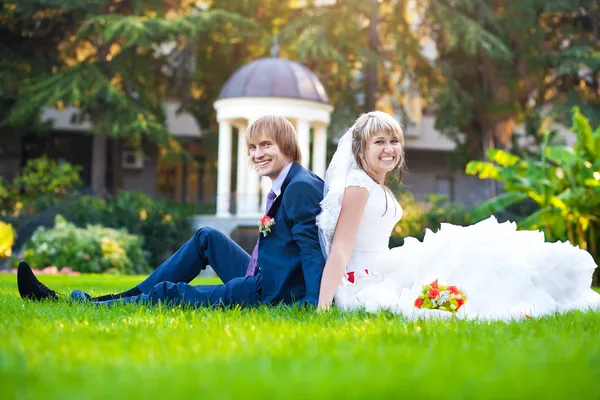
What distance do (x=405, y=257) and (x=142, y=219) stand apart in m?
14.1

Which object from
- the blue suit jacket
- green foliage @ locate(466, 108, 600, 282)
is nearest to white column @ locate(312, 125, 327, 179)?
green foliage @ locate(466, 108, 600, 282)

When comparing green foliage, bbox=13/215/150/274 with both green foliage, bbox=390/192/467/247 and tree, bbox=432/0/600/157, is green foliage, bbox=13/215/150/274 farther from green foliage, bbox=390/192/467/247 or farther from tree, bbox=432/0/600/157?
tree, bbox=432/0/600/157

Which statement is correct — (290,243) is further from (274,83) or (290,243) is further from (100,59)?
(100,59)

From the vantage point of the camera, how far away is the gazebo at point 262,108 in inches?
712

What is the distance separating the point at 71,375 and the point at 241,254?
2.97 m

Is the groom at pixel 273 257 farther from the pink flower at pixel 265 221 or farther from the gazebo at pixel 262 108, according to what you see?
the gazebo at pixel 262 108

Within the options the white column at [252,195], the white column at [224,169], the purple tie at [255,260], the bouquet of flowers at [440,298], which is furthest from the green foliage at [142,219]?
the bouquet of flowers at [440,298]

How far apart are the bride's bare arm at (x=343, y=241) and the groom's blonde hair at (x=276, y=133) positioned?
50cm

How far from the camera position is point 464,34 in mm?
21953

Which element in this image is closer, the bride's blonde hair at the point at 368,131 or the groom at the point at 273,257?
the groom at the point at 273,257

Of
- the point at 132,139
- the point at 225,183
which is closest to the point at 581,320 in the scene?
the point at 225,183

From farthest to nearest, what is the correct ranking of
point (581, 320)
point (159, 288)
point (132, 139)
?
point (132, 139) < point (159, 288) < point (581, 320)

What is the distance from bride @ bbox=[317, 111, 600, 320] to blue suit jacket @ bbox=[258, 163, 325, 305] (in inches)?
3.9

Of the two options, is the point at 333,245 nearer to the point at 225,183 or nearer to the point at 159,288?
the point at 159,288
